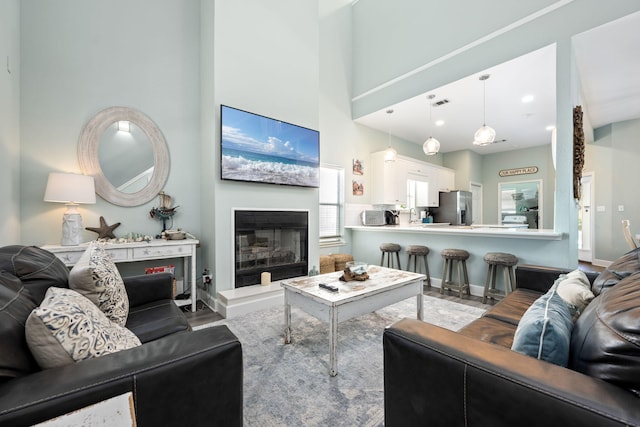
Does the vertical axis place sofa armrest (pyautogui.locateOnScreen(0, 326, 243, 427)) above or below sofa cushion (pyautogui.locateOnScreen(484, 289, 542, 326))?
above

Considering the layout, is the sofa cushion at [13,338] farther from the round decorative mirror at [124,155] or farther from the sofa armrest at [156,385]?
the round decorative mirror at [124,155]

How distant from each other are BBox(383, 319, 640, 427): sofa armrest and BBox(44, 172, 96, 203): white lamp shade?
304cm

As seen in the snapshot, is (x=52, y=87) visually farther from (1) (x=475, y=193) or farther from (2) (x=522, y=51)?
(1) (x=475, y=193)

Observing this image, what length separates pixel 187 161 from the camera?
350cm

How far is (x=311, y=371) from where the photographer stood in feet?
6.08

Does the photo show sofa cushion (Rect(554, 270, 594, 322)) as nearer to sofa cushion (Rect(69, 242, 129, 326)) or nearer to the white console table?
sofa cushion (Rect(69, 242, 129, 326))

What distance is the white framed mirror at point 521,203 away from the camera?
281 inches

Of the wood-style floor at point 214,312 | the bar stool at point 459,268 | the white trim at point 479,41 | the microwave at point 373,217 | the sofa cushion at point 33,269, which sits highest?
the white trim at point 479,41

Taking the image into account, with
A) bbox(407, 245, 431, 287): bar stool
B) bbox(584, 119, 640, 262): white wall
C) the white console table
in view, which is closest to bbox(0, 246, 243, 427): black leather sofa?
the white console table

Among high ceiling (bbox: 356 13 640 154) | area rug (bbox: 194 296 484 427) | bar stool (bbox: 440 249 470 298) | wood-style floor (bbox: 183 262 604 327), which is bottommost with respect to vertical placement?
wood-style floor (bbox: 183 262 604 327)

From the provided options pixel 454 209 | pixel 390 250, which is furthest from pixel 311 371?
pixel 454 209

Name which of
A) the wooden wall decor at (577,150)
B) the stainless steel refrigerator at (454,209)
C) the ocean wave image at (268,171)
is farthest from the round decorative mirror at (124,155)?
the stainless steel refrigerator at (454,209)

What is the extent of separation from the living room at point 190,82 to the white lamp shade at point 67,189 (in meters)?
0.28

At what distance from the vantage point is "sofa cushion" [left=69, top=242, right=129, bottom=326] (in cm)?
140
